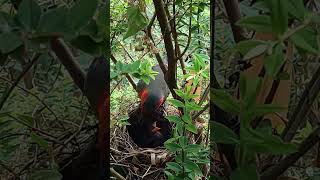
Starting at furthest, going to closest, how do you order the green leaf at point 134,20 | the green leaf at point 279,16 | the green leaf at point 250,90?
the green leaf at point 134,20 → the green leaf at point 250,90 → the green leaf at point 279,16

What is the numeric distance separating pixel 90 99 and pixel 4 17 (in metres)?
0.20

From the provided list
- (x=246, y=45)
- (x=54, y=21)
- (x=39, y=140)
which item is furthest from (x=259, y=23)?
(x=39, y=140)

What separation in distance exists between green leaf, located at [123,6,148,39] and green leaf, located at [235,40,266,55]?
0.87 ft

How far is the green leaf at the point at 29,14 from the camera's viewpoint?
723 millimetres

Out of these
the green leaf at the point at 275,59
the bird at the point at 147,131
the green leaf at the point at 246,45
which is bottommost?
the bird at the point at 147,131

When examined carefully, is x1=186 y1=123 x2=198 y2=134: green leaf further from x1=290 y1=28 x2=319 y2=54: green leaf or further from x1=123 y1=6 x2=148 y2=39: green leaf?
x1=290 y1=28 x2=319 y2=54: green leaf

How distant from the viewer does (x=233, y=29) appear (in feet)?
2.68

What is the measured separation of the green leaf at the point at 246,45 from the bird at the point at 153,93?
0.95ft

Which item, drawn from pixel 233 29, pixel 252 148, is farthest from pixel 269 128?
pixel 233 29

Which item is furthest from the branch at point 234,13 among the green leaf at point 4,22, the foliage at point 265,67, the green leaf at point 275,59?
the green leaf at point 4,22

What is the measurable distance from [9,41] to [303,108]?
481 millimetres

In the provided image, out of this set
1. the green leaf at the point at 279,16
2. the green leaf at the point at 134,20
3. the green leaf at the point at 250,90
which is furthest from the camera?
the green leaf at the point at 134,20

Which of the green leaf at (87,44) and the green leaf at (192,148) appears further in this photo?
the green leaf at (192,148)

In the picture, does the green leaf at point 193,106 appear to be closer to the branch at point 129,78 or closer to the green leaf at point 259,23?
the branch at point 129,78
